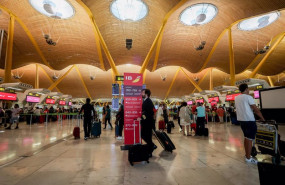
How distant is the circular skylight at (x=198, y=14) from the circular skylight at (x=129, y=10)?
180 inches

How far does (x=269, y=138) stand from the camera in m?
3.23

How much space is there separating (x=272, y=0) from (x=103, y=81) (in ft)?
132

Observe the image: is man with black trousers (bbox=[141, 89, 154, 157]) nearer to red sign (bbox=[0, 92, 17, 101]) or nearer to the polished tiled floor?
the polished tiled floor

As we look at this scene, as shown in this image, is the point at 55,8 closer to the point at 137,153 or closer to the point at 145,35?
the point at 145,35

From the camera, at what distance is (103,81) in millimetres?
46375

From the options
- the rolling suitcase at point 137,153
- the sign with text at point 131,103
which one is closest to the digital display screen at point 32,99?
the sign with text at point 131,103

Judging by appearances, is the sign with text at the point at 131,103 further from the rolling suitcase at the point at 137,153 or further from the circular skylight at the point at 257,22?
the circular skylight at the point at 257,22

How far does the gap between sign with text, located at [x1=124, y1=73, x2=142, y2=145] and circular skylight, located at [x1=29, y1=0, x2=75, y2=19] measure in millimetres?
→ 16073

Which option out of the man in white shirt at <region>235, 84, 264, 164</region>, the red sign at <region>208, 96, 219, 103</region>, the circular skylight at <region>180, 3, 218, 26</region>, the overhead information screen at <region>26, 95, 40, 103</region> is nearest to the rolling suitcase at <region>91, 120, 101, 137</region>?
the man in white shirt at <region>235, 84, 264, 164</region>

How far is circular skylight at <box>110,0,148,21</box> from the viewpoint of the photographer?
1638 centimetres

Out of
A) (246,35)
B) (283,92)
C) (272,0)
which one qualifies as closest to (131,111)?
(283,92)

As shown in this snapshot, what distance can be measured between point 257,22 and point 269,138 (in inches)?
917

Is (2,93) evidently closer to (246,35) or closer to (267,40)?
(246,35)

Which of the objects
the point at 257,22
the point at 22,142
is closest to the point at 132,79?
the point at 22,142
